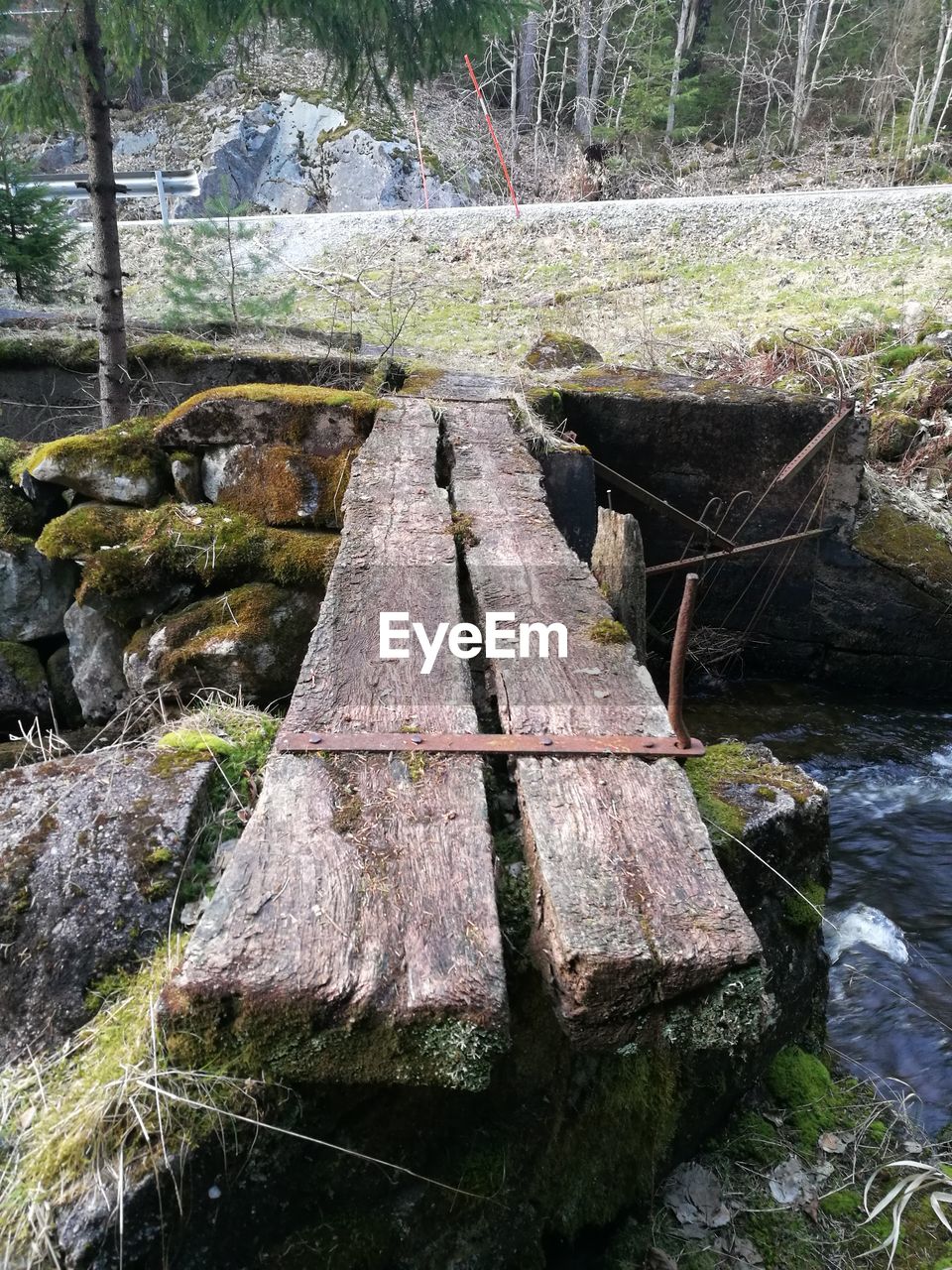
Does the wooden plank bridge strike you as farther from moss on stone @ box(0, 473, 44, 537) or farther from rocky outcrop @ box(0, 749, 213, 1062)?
moss on stone @ box(0, 473, 44, 537)

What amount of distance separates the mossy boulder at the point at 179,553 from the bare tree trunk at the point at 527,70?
81.7 feet

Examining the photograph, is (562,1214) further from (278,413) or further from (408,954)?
(278,413)

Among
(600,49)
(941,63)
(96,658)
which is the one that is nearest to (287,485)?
(96,658)

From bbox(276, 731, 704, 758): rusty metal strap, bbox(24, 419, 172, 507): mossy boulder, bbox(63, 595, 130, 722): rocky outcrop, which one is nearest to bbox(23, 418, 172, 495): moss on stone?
bbox(24, 419, 172, 507): mossy boulder

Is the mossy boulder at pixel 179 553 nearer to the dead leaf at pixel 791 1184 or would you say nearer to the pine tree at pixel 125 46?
the pine tree at pixel 125 46

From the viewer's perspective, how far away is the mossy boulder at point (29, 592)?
5.12m

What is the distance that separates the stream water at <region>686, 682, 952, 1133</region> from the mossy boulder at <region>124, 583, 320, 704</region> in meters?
2.81

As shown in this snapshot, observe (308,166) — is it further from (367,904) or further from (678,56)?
(367,904)

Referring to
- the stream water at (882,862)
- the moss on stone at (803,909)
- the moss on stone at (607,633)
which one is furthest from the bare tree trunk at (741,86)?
the moss on stone at (803,909)

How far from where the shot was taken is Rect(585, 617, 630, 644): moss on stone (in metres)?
2.65

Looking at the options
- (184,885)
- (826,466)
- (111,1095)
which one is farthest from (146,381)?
(111,1095)

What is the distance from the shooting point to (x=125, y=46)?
20.6 ft

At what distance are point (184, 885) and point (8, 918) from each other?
0.39 meters

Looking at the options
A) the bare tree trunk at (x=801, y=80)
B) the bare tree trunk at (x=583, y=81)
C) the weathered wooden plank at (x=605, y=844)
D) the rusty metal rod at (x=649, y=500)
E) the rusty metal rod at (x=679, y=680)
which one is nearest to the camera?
the weathered wooden plank at (x=605, y=844)
